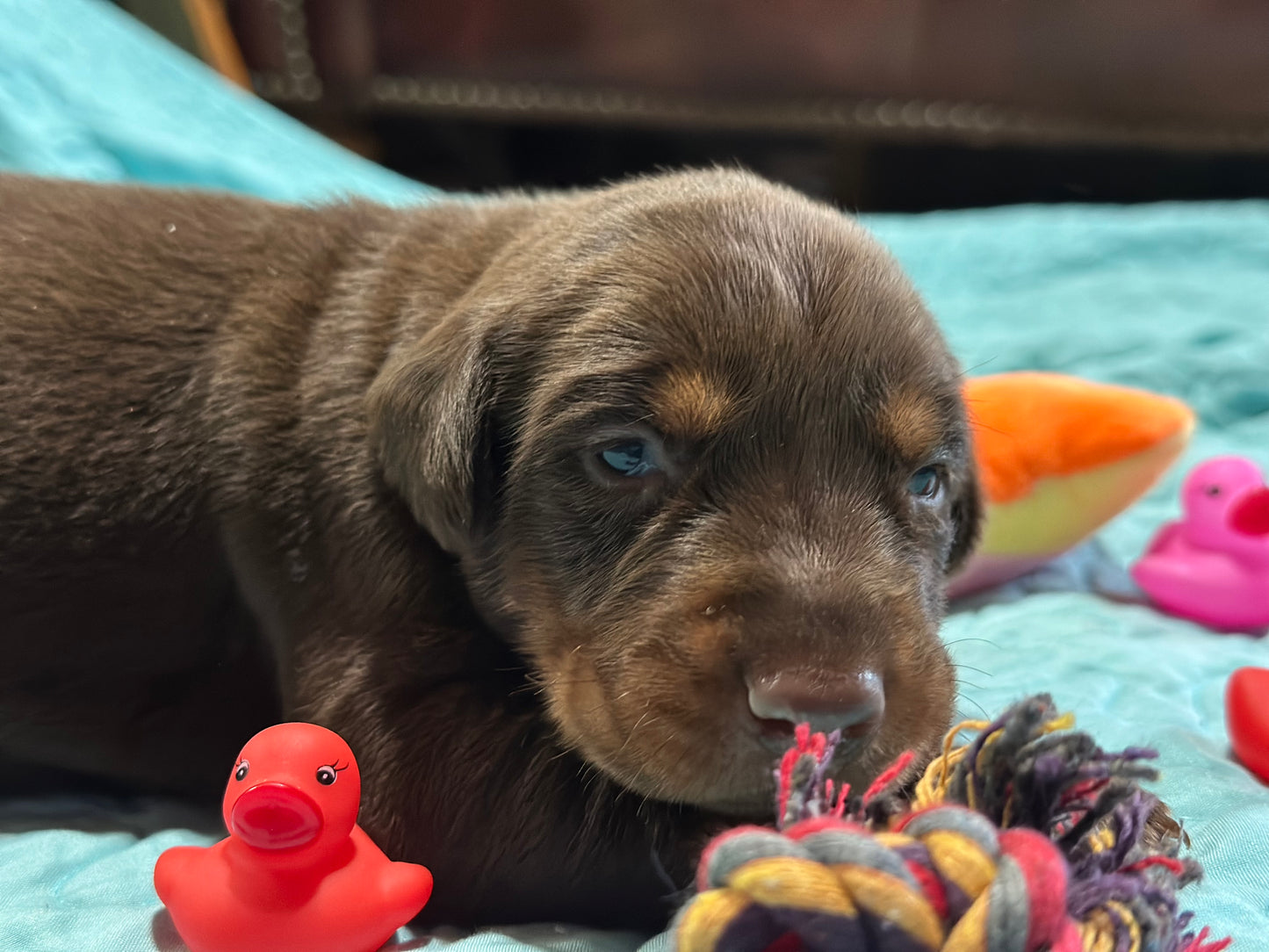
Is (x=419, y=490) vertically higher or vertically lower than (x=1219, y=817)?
higher

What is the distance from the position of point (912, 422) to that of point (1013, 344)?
293 cm

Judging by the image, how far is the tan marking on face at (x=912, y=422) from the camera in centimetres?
184

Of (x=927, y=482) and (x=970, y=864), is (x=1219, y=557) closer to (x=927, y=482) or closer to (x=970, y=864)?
(x=927, y=482)

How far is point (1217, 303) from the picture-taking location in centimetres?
484

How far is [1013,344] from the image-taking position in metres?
4.54

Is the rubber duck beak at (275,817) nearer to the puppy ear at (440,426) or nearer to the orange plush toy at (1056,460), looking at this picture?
the puppy ear at (440,426)

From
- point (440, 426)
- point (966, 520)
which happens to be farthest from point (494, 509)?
point (966, 520)

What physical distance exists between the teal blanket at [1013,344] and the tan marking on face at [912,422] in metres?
0.61

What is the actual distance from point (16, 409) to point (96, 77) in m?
2.74

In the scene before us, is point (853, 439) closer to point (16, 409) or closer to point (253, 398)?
point (253, 398)

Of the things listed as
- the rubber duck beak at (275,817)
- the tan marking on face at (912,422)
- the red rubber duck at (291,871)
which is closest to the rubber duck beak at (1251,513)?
the tan marking on face at (912,422)

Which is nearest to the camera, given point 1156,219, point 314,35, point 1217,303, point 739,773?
point 739,773

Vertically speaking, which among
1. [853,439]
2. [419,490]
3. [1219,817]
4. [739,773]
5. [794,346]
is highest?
[794,346]

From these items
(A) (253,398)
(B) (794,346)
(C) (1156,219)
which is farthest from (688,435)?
(C) (1156,219)
